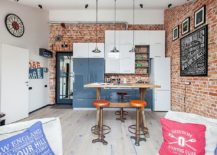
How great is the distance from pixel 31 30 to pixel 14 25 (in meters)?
0.81

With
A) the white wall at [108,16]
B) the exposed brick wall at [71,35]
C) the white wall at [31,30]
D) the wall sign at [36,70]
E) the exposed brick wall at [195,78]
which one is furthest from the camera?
the exposed brick wall at [71,35]

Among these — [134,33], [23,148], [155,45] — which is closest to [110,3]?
[134,33]

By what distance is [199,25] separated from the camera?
11.9 feet

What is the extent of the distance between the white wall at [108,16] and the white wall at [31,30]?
478 millimetres

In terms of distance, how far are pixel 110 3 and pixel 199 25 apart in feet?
9.01

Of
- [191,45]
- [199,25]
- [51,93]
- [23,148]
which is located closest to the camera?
[23,148]

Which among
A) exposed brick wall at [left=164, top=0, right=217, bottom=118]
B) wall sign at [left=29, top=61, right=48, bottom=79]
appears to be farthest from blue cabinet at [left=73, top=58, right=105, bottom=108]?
exposed brick wall at [left=164, top=0, right=217, bottom=118]

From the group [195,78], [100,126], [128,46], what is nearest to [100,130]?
[100,126]

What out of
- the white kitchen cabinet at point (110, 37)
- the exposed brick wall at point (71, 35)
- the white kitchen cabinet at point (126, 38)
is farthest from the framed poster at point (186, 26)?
the white kitchen cabinet at point (110, 37)

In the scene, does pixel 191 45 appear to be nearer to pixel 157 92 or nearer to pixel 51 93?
pixel 157 92

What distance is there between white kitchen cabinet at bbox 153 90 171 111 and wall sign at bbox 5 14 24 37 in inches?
172

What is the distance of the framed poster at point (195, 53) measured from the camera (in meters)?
3.37

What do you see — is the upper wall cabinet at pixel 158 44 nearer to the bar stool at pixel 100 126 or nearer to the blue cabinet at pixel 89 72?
the blue cabinet at pixel 89 72

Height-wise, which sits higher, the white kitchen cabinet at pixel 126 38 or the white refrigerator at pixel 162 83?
the white kitchen cabinet at pixel 126 38
